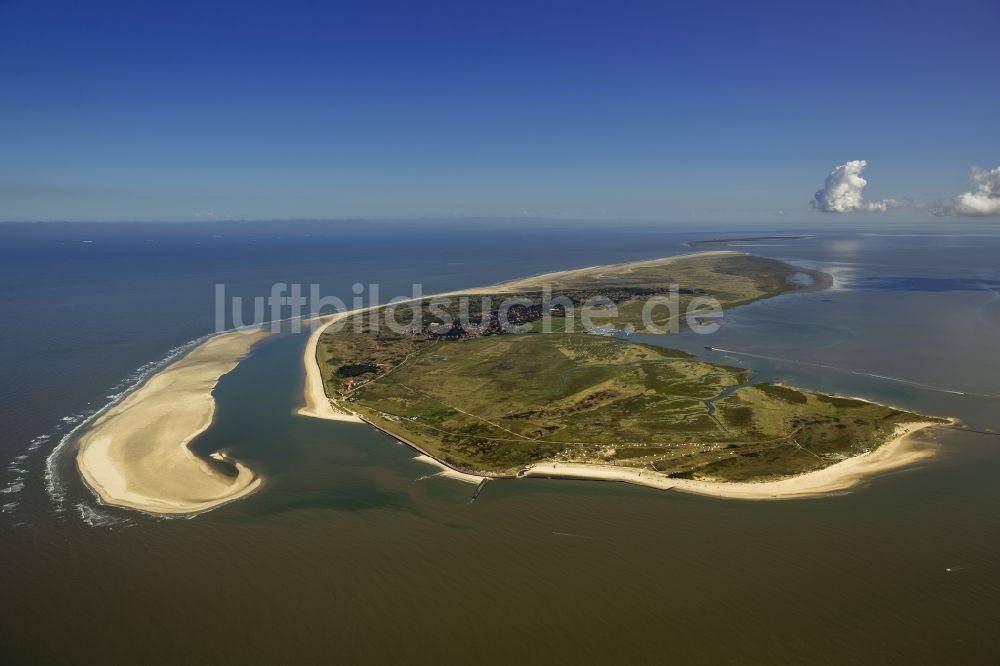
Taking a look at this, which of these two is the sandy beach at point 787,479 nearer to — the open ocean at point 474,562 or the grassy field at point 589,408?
the grassy field at point 589,408

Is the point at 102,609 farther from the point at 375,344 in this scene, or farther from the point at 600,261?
the point at 600,261

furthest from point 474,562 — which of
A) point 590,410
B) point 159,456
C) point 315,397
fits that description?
point 315,397

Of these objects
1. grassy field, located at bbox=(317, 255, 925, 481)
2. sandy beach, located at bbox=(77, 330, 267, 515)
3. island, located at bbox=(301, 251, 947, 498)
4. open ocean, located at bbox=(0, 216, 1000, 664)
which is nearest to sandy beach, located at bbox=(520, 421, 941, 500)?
island, located at bbox=(301, 251, 947, 498)

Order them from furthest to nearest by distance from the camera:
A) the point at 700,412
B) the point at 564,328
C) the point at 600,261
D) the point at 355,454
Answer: the point at 600,261 → the point at 564,328 → the point at 700,412 → the point at 355,454

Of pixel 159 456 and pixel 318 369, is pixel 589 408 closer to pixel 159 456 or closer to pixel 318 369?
pixel 318 369

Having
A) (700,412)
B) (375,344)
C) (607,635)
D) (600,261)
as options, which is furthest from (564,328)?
(600,261)

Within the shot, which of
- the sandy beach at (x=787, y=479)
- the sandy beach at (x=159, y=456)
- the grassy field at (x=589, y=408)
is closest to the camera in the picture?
the sandy beach at (x=787, y=479)

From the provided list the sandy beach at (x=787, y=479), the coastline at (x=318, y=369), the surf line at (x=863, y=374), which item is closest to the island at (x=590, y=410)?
the sandy beach at (x=787, y=479)
